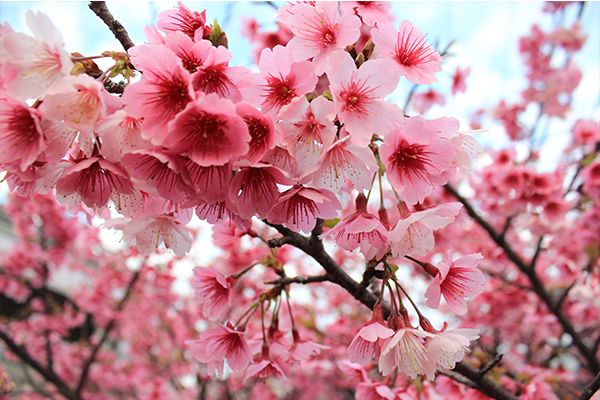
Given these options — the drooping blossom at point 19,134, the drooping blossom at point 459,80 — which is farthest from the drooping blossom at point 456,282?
the drooping blossom at point 459,80

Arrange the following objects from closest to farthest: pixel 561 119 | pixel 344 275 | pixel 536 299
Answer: pixel 344 275 < pixel 536 299 < pixel 561 119

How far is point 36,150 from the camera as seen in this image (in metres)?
0.75

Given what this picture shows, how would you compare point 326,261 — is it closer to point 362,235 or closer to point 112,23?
point 362,235

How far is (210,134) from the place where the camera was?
0.74 meters

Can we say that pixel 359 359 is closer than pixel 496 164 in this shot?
Yes

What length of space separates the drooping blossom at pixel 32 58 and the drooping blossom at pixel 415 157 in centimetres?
75

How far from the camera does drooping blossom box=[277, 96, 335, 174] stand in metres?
0.79

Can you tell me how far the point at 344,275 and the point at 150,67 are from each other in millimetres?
798

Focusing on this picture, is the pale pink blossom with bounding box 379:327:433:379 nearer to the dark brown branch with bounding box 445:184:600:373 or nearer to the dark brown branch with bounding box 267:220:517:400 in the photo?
the dark brown branch with bounding box 267:220:517:400

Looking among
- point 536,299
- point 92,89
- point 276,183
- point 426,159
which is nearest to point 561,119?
point 536,299

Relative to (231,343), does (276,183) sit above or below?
above

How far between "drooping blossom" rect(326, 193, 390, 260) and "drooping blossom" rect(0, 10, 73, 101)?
722mm

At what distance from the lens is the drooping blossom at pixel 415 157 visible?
0.84 metres

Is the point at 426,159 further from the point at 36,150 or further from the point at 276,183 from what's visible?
the point at 36,150
